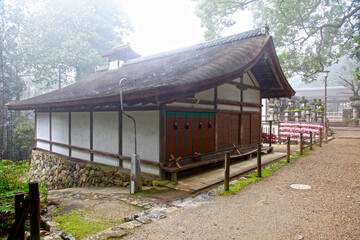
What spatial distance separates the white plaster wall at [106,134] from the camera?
907 centimetres

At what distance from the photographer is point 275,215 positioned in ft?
15.6

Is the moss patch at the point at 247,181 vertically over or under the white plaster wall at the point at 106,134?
under

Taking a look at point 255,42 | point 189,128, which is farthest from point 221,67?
point 255,42

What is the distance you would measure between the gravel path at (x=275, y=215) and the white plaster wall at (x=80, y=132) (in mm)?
6951

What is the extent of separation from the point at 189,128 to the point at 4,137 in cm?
2091

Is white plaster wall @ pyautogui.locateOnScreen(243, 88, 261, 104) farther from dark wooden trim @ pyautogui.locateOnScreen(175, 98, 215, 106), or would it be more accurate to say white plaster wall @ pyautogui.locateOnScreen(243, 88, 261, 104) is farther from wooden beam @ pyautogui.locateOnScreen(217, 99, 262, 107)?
dark wooden trim @ pyautogui.locateOnScreen(175, 98, 215, 106)

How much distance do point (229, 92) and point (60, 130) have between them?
8787mm

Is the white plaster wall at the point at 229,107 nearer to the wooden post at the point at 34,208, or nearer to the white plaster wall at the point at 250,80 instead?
the white plaster wall at the point at 250,80

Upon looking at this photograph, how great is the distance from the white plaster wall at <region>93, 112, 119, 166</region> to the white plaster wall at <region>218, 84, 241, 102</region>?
426 centimetres

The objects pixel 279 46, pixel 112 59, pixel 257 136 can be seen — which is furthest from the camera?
pixel 279 46

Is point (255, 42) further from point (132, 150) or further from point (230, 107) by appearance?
point (132, 150)

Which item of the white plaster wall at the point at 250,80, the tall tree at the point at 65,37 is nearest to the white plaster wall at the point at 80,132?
the white plaster wall at the point at 250,80

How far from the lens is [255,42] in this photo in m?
9.04

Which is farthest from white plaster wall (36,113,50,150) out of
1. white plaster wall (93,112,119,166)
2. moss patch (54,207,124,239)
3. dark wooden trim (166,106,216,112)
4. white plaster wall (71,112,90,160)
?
moss patch (54,207,124,239)
